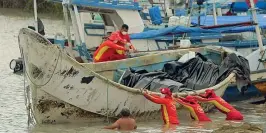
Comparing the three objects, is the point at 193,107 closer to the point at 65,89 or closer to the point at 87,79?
the point at 87,79

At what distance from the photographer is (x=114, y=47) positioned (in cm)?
1675

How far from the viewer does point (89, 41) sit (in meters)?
23.1

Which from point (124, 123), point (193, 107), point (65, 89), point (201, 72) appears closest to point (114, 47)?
point (201, 72)

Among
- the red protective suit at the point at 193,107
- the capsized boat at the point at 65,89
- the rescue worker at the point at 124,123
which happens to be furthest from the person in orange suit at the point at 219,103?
the rescue worker at the point at 124,123

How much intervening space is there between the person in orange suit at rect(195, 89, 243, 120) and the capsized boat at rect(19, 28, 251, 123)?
1.40 m

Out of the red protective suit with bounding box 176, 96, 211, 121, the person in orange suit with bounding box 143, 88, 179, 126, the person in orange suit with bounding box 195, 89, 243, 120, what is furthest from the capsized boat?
the person in orange suit with bounding box 195, 89, 243, 120

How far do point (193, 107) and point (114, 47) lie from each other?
111 inches

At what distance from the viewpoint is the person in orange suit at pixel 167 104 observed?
46.2 feet

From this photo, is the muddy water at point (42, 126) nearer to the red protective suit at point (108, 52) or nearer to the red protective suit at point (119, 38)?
the red protective suit at point (108, 52)

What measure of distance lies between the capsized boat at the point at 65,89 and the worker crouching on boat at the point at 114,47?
2.48 m

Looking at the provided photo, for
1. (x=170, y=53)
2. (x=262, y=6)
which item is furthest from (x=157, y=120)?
(x=262, y=6)

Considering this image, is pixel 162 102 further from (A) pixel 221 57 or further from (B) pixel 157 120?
(A) pixel 221 57

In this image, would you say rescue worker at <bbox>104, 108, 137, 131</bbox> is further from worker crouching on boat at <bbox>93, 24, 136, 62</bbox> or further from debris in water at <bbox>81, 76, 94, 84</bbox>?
worker crouching on boat at <bbox>93, 24, 136, 62</bbox>

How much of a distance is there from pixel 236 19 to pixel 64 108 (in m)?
12.5
